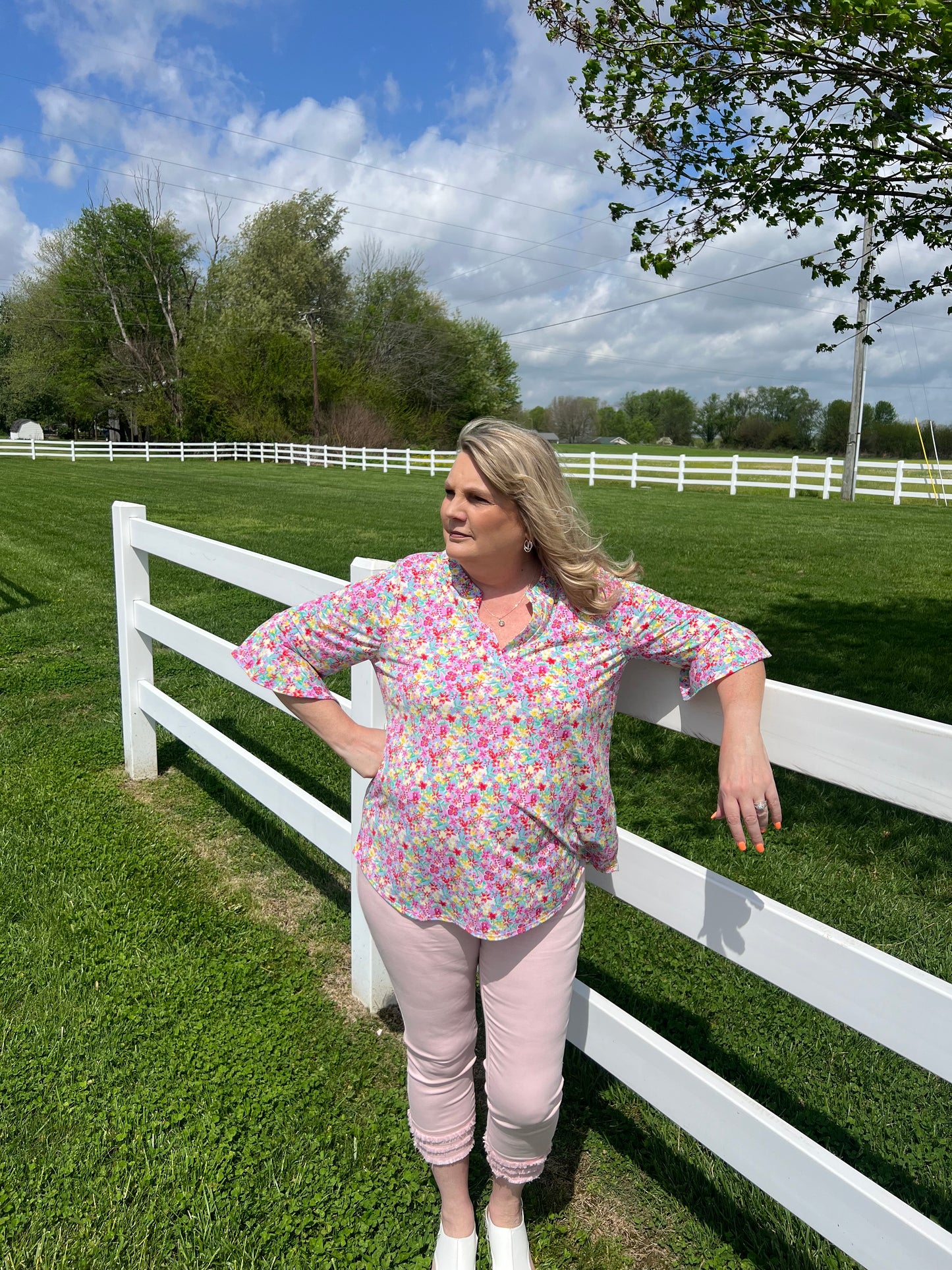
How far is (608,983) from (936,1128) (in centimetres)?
97

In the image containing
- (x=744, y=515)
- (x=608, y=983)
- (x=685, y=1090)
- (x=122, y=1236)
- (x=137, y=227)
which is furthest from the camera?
(x=137, y=227)

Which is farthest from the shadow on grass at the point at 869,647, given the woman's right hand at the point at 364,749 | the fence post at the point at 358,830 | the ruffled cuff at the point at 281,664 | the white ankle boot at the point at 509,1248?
the ruffled cuff at the point at 281,664

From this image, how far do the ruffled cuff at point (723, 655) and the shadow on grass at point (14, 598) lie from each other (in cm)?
733

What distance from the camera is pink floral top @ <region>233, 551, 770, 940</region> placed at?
1.66m

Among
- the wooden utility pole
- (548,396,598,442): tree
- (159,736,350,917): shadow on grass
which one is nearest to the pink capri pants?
(159,736,350,917): shadow on grass

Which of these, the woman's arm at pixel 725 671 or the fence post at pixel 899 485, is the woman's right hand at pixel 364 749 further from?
the fence post at pixel 899 485

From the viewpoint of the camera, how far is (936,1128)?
7.61 feet

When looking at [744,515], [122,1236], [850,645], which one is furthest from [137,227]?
[122,1236]

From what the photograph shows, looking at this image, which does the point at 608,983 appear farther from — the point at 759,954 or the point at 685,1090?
the point at 759,954

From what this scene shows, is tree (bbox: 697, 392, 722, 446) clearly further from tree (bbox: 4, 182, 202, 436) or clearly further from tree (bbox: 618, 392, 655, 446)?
tree (bbox: 4, 182, 202, 436)

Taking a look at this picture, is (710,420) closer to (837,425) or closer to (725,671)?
(837,425)

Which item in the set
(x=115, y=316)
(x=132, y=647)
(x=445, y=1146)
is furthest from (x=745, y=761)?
(x=115, y=316)

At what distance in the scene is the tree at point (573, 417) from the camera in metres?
92.4

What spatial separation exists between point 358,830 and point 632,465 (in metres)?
25.2
